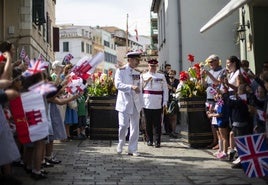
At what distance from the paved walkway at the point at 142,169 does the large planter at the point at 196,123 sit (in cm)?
31

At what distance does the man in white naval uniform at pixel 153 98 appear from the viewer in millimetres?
10023

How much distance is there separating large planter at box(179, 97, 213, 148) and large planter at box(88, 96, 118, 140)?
2261 mm

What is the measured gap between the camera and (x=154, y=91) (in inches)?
397

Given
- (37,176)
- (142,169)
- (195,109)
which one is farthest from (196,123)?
(37,176)

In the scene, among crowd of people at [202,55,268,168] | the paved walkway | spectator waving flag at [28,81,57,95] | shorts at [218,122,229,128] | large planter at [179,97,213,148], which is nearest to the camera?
spectator waving flag at [28,81,57,95]

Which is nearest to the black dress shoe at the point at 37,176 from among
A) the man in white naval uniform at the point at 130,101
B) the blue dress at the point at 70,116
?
the man in white naval uniform at the point at 130,101

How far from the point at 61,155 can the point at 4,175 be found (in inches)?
104

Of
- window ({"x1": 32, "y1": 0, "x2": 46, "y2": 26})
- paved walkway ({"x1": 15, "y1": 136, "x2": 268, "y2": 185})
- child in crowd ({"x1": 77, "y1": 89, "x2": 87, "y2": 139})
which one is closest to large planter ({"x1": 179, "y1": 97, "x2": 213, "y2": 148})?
paved walkway ({"x1": 15, "y1": 136, "x2": 268, "y2": 185})

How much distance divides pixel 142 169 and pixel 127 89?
212 cm

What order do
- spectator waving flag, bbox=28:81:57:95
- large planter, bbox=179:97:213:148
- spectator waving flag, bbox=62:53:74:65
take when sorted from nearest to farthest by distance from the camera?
1. spectator waving flag, bbox=28:81:57:95
2. large planter, bbox=179:97:213:148
3. spectator waving flag, bbox=62:53:74:65

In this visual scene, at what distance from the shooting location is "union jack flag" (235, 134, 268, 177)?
231 inches

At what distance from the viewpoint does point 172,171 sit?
7.03 metres

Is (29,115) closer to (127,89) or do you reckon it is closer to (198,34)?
(127,89)

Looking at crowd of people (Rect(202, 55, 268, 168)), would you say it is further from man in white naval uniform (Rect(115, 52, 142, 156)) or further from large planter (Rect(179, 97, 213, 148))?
man in white naval uniform (Rect(115, 52, 142, 156))
